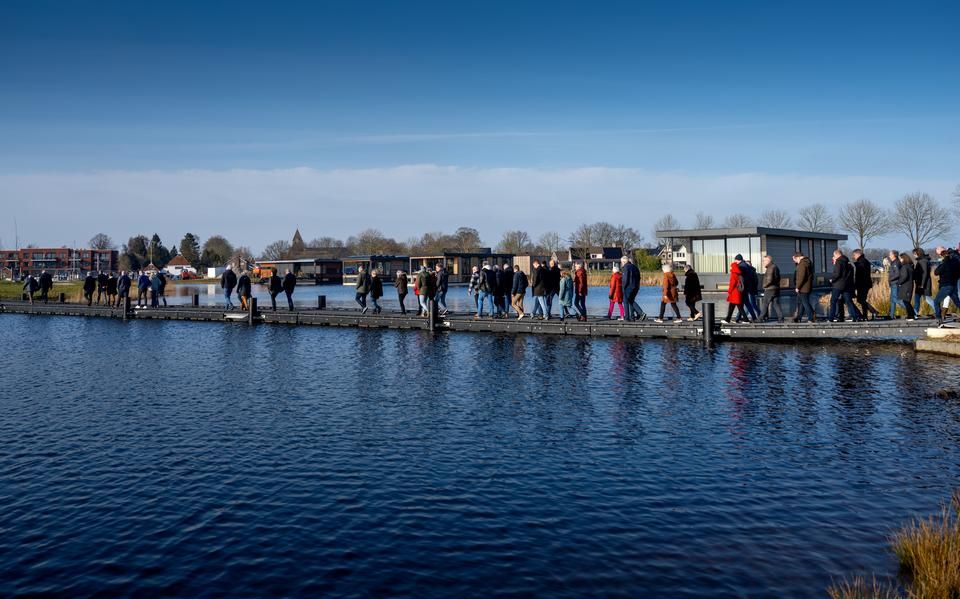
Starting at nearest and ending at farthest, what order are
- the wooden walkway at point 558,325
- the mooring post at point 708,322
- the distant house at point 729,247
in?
the wooden walkway at point 558,325 < the mooring post at point 708,322 < the distant house at point 729,247

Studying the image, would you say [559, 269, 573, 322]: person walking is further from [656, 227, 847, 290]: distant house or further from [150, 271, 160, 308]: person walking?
[150, 271, 160, 308]: person walking

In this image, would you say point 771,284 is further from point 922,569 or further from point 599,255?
point 599,255

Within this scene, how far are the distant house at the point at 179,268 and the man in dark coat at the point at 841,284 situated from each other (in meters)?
135

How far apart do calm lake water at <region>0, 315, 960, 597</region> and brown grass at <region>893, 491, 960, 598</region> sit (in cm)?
20

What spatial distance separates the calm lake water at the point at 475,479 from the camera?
6.50 m

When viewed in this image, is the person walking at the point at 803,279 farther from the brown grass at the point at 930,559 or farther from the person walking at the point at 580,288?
the brown grass at the point at 930,559

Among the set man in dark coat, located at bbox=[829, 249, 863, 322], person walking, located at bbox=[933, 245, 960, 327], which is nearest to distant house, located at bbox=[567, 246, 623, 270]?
man in dark coat, located at bbox=[829, 249, 863, 322]

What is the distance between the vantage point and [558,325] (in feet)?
84.9

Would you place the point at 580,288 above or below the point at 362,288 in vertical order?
below

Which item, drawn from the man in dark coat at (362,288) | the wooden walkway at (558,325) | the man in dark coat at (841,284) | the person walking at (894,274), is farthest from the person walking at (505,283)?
the person walking at (894,274)

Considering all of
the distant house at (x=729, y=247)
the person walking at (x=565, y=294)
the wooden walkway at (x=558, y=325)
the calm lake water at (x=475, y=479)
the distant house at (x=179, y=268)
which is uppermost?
the distant house at (x=179, y=268)

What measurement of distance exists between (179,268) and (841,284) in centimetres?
15318

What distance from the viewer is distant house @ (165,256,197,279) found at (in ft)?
485

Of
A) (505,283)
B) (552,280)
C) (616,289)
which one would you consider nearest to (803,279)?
(616,289)
